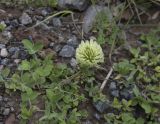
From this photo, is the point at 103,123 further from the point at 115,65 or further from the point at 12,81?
the point at 12,81

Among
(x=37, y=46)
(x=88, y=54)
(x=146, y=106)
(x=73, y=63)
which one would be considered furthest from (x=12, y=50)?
(x=146, y=106)

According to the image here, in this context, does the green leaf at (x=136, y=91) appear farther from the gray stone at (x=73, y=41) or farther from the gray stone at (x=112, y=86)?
the gray stone at (x=73, y=41)

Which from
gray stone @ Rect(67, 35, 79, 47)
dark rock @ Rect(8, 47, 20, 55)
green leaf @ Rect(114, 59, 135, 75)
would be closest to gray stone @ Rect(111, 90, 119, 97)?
green leaf @ Rect(114, 59, 135, 75)

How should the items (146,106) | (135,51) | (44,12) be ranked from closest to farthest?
(146,106) → (135,51) → (44,12)

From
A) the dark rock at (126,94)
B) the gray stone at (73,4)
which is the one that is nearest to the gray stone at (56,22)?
the gray stone at (73,4)

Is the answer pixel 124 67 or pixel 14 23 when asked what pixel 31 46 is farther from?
pixel 124 67

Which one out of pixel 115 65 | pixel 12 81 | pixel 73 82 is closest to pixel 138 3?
pixel 115 65

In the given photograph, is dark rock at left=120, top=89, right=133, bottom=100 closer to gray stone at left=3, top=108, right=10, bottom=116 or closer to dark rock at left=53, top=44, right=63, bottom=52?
dark rock at left=53, top=44, right=63, bottom=52
